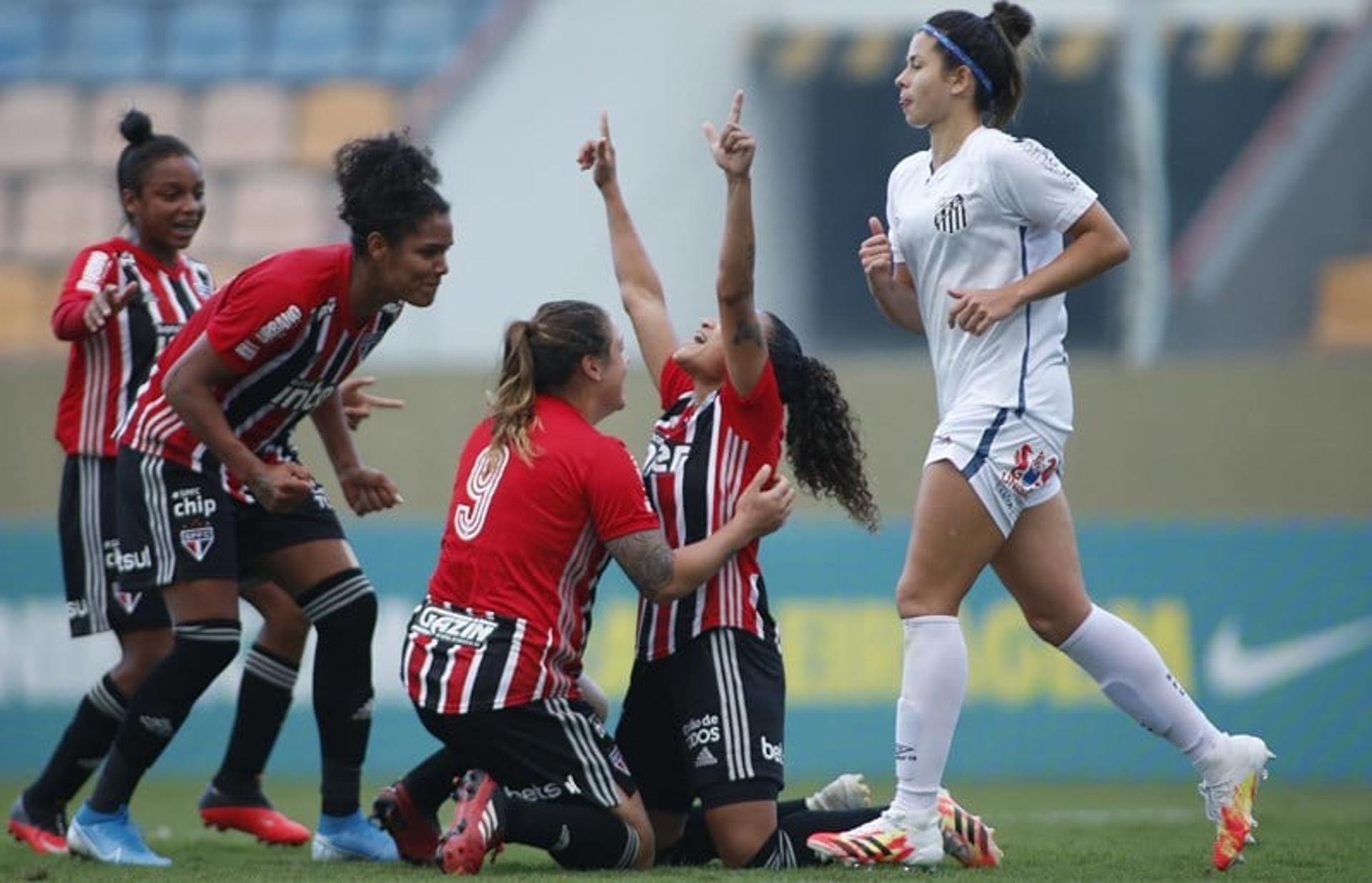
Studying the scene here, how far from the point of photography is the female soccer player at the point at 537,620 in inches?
192

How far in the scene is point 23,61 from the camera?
13.4 m

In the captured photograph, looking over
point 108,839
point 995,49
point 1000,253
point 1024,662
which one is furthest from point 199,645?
point 1024,662

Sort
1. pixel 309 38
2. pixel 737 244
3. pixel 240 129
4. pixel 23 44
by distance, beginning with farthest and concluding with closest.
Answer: pixel 309 38
pixel 240 129
pixel 23 44
pixel 737 244

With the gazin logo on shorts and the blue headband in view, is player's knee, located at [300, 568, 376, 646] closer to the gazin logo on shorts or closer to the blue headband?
the gazin logo on shorts

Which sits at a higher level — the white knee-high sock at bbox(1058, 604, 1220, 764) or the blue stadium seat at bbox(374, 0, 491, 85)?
the blue stadium seat at bbox(374, 0, 491, 85)

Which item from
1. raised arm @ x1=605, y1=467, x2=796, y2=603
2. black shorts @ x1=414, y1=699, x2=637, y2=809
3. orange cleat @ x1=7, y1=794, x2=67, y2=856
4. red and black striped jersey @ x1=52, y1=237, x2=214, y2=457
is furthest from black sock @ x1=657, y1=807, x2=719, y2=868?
red and black striped jersey @ x1=52, y1=237, x2=214, y2=457

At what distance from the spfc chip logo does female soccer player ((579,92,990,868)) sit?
1.22 m

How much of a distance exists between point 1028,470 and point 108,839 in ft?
8.67

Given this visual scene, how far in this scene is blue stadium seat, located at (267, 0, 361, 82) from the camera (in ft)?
47.2

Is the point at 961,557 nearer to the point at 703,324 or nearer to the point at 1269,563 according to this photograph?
the point at 703,324

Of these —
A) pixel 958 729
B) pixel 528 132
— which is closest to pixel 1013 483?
pixel 958 729

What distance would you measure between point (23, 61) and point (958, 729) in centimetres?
777

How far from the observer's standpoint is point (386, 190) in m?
5.30

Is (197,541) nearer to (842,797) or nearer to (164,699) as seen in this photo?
(164,699)
